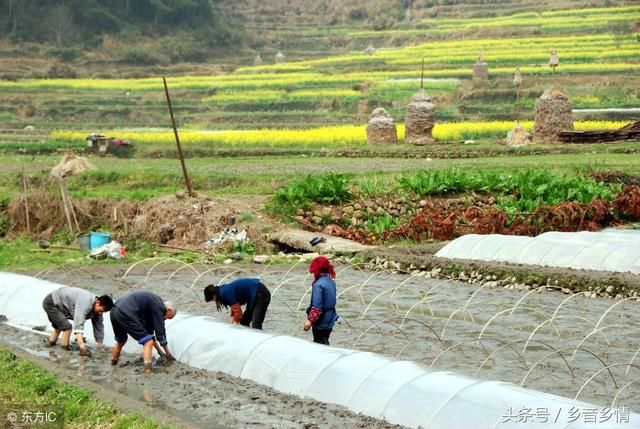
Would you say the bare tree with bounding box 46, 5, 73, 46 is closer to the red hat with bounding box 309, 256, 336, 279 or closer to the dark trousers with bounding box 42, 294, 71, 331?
the dark trousers with bounding box 42, 294, 71, 331

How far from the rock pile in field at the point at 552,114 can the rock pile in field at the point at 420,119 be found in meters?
3.13

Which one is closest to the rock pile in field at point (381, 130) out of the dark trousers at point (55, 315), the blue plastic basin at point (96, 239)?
the blue plastic basin at point (96, 239)

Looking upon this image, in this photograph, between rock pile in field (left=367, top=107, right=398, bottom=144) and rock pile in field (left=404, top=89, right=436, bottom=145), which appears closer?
rock pile in field (left=404, top=89, right=436, bottom=145)

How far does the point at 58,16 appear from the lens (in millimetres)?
61531

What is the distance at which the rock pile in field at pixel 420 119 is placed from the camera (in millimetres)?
31594

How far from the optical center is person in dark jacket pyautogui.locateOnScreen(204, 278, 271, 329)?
450 inches

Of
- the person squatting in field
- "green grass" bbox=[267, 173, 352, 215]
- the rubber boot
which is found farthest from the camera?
"green grass" bbox=[267, 173, 352, 215]

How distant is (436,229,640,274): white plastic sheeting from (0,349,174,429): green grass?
8.45m

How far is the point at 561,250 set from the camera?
1680 cm

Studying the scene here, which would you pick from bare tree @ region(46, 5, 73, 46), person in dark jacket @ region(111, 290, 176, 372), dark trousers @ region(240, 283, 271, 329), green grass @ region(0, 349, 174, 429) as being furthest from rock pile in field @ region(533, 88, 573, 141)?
bare tree @ region(46, 5, 73, 46)

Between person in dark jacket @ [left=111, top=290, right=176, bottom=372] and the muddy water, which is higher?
person in dark jacket @ [left=111, top=290, right=176, bottom=372]

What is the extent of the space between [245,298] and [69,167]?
45.7 feet

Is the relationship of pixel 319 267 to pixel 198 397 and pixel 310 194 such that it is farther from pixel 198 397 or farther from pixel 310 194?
pixel 310 194

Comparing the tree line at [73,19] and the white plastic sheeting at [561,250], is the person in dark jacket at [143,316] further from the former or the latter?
the tree line at [73,19]
